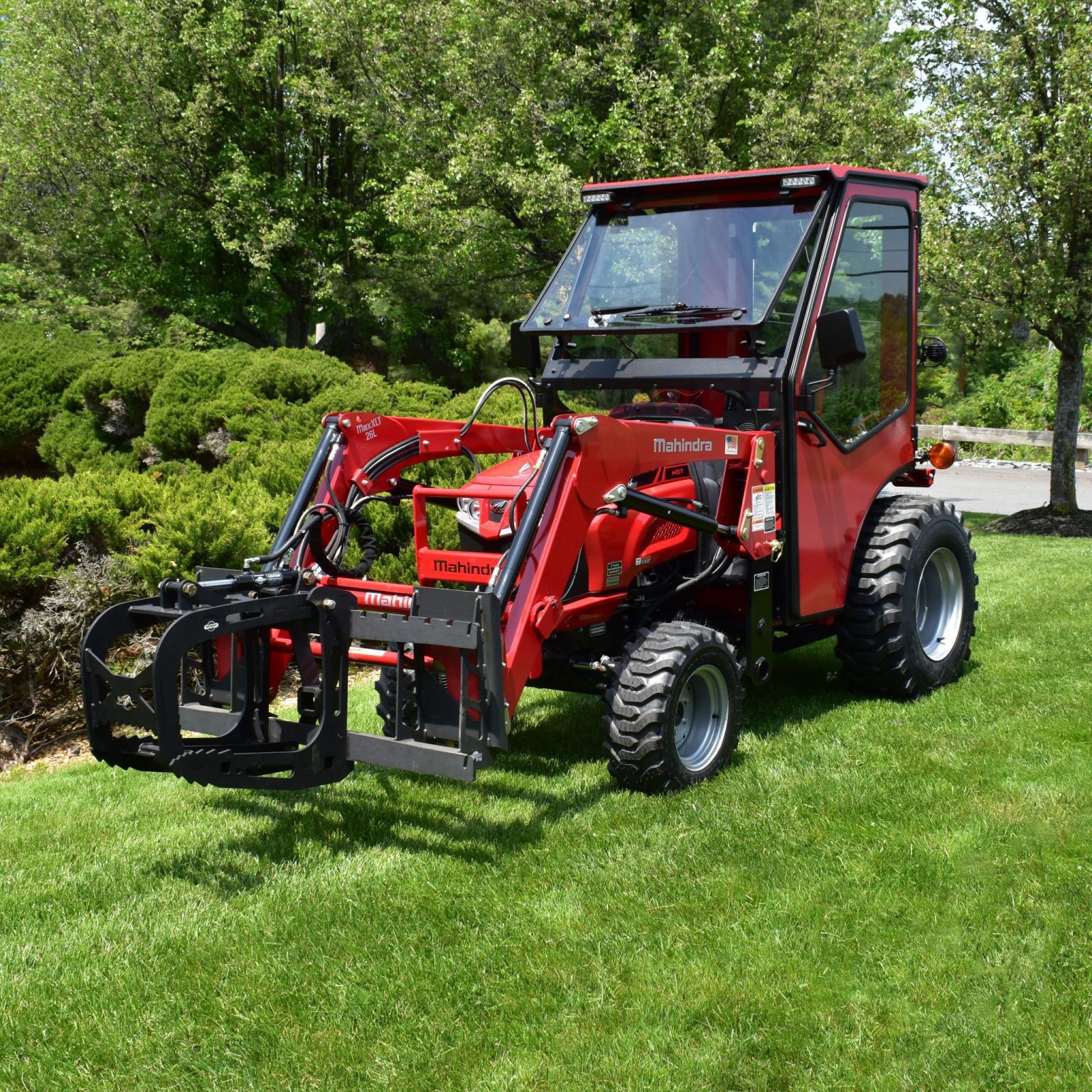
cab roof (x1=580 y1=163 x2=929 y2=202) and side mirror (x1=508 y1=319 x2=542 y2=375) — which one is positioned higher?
cab roof (x1=580 y1=163 x2=929 y2=202)

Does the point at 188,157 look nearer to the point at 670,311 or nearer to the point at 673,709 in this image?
the point at 670,311

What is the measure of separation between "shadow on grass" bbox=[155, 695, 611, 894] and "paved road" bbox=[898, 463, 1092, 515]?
36.0 feet

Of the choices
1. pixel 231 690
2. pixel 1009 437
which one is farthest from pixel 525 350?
pixel 1009 437

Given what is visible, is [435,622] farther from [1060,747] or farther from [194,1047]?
[1060,747]

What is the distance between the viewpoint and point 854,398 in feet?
19.5

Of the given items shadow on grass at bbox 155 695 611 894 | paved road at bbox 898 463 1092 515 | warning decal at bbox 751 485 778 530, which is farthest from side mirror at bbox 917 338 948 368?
paved road at bbox 898 463 1092 515

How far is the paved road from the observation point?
16.9m

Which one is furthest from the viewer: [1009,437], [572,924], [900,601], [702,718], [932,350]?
[1009,437]

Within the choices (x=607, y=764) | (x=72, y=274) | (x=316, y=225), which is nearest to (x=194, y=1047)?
(x=607, y=764)

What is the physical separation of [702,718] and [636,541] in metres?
0.82

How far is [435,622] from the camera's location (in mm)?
4191

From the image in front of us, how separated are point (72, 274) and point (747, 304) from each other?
2156 centimetres

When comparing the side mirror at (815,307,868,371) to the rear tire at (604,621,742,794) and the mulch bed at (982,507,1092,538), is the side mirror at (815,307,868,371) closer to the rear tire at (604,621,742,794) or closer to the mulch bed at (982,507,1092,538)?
the rear tire at (604,621,742,794)

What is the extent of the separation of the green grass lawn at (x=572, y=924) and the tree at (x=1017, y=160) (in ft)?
28.6
